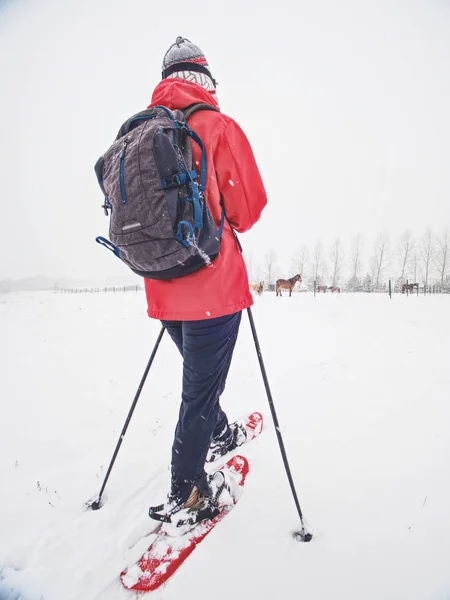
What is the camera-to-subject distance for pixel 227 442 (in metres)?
2.59

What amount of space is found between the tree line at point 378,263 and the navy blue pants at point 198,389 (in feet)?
167

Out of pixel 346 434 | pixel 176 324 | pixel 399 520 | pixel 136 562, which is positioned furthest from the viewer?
→ pixel 346 434

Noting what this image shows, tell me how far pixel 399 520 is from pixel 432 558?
0.26 m

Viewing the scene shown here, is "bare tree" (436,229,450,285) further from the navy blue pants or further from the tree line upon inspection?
the navy blue pants

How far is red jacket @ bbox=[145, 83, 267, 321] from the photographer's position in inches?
61.8

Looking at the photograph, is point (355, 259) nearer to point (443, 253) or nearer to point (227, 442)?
point (443, 253)

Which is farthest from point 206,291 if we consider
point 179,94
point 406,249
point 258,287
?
point 406,249

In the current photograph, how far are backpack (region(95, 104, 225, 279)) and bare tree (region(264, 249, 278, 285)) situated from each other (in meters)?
57.3

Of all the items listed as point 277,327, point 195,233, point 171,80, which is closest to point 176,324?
point 195,233

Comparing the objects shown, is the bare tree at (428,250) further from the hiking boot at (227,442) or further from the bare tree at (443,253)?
the hiking boot at (227,442)

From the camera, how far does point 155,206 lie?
1394 mm

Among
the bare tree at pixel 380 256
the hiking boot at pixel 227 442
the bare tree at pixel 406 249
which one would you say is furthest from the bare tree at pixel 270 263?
the hiking boot at pixel 227 442

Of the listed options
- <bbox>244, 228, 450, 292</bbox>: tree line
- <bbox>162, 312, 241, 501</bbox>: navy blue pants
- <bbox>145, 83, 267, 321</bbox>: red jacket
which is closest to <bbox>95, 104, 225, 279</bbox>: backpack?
<bbox>145, 83, 267, 321</bbox>: red jacket

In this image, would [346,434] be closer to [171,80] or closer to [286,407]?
[286,407]
